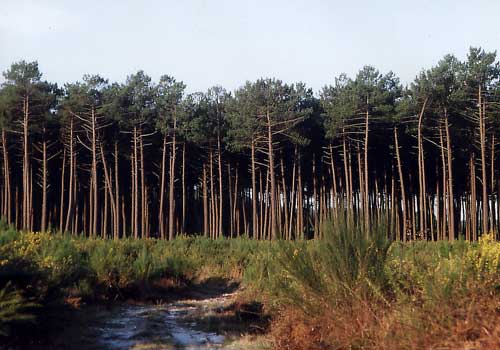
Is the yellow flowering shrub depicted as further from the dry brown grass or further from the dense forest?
the dense forest

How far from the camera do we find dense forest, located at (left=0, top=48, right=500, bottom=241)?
38062mm

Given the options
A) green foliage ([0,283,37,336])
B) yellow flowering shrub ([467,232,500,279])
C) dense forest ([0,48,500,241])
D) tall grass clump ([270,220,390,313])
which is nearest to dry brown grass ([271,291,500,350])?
tall grass clump ([270,220,390,313])

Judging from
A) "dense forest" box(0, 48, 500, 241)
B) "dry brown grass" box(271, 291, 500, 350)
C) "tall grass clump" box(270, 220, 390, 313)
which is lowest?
"dry brown grass" box(271, 291, 500, 350)

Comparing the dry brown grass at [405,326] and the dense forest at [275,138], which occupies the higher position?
the dense forest at [275,138]

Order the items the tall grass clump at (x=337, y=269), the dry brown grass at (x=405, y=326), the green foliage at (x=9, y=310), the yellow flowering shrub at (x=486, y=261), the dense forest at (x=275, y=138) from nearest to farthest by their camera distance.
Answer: the dry brown grass at (x=405, y=326), the yellow flowering shrub at (x=486, y=261), the green foliage at (x=9, y=310), the tall grass clump at (x=337, y=269), the dense forest at (x=275, y=138)

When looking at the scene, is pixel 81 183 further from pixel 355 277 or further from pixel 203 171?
pixel 355 277

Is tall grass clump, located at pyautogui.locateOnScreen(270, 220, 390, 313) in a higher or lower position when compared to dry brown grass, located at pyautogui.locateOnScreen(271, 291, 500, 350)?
higher

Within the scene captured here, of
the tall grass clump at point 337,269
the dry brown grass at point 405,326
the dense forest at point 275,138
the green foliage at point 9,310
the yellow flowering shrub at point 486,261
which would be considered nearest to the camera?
the dry brown grass at point 405,326

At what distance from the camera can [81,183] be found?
50.4m

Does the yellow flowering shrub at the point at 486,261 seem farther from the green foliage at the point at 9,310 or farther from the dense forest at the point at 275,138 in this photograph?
the dense forest at the point at 275,138

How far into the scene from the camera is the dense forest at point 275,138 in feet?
125

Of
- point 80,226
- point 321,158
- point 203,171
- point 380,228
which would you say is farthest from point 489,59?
point 80,226

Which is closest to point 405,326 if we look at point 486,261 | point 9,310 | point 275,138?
point 486,261

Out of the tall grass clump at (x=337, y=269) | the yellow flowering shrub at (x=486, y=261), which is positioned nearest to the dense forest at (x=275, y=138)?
the tall grass clump at (x=337, y=269)
